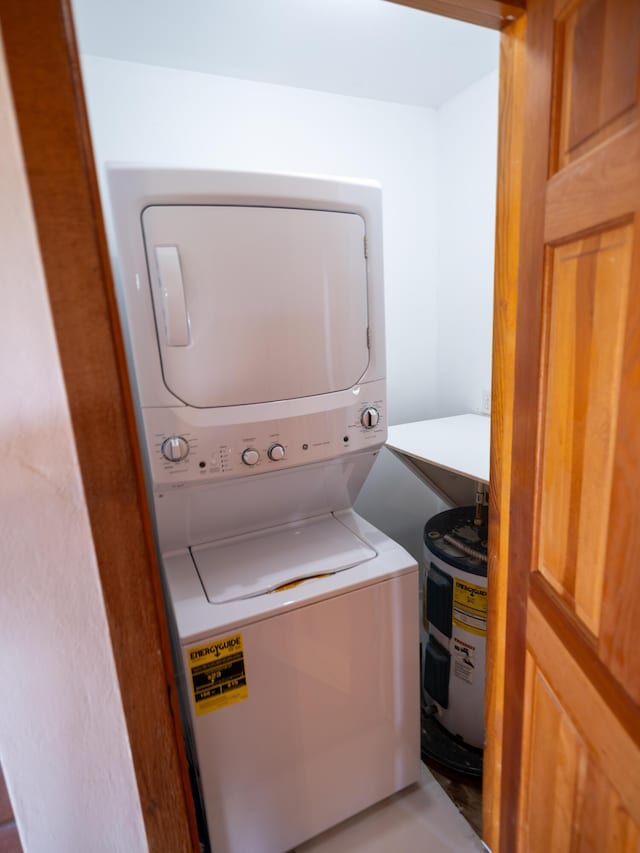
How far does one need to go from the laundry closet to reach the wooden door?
0.67 metres

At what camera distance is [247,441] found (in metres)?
1.25

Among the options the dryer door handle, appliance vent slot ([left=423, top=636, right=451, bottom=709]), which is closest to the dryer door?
the dryer door handle

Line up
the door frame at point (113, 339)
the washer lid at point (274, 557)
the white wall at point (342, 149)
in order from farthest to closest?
the white wall at point (342, 149)
the washer lid at point (274, 557)
the door frame at point (113, 339)

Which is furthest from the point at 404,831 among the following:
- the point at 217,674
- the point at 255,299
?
the point at 255,299

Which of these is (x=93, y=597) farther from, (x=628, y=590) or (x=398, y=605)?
(x=398, y=605)

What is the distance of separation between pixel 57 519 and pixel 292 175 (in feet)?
3.38

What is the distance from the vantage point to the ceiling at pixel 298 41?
142 cm

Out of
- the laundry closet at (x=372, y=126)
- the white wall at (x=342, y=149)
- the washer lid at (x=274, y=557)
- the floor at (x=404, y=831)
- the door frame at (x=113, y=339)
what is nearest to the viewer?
the door frame at (x=113, y=339)

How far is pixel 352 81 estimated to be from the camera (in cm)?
190

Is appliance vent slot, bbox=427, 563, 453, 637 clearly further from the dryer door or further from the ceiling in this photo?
the ceiling

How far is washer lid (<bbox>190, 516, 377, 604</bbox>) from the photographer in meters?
1.25

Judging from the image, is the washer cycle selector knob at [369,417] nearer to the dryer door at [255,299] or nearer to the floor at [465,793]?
the dryer door at [255,299]

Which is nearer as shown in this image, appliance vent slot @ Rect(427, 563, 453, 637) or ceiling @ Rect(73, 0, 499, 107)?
ceiling @ Rect(73, 0, 499, 107)

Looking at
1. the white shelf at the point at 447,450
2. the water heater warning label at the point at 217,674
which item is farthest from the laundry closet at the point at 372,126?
the water heater warning label at the point at 217,674
